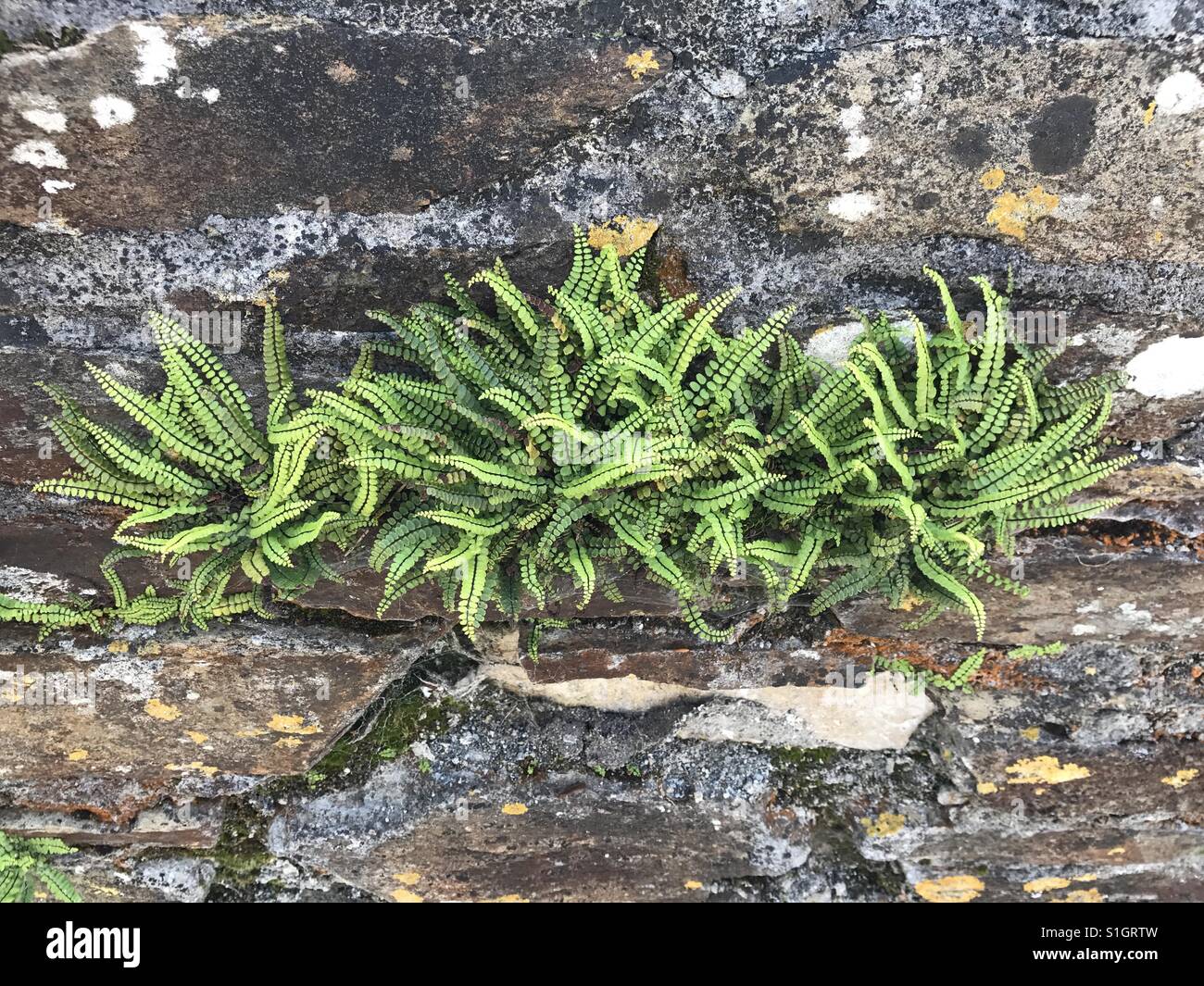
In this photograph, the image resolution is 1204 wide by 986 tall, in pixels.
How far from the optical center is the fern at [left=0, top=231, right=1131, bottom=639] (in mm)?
2758

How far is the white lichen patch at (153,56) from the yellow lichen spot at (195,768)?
294cm

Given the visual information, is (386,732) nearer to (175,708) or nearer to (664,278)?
(175,708)

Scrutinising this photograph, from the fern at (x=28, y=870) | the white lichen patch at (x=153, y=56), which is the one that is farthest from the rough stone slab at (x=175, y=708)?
the white lichen patch at (x=153, y=56)

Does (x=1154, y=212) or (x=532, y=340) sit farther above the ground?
(x=1154, y=212)

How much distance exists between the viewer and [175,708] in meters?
3.81

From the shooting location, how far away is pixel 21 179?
8.58 ft

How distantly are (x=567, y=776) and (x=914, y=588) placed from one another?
1.85 metres

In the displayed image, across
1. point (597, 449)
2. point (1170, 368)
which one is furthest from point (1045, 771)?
point (597, 449)

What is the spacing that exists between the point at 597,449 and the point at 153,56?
1.73m

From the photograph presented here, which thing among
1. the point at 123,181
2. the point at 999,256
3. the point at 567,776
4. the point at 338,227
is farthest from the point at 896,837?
the point at 123,181

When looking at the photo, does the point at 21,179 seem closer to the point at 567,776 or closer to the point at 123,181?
the point at 123,181

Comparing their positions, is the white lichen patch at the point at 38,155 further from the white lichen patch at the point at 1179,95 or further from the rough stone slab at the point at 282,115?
the white lichen patch at the point at 1179,95

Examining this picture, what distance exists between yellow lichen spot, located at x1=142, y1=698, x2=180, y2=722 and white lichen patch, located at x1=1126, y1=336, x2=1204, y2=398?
163 inches

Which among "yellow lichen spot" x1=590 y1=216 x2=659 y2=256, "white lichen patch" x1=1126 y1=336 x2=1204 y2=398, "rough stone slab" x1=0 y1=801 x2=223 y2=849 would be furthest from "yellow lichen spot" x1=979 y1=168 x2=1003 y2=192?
"rough stone slab" x1=0 y1=801 x2=223 y2=849
